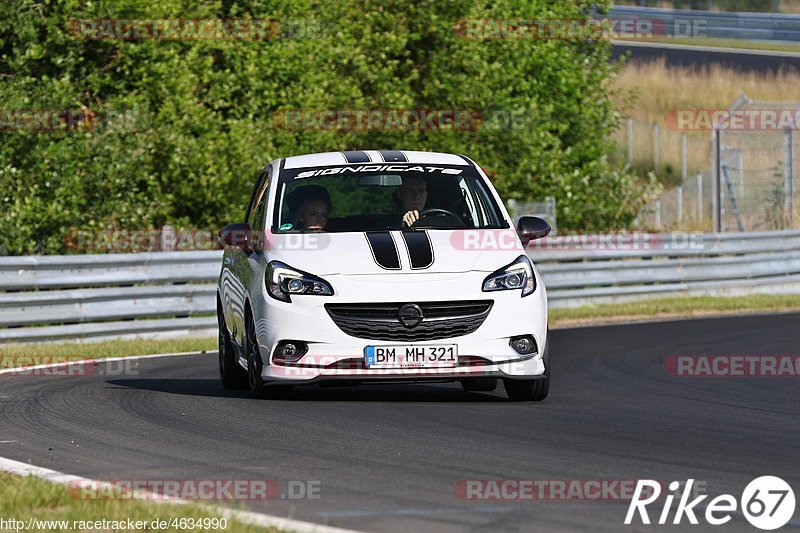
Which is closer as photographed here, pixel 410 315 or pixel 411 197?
pixel 410 315

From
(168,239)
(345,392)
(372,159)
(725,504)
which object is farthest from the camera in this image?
(168,239)

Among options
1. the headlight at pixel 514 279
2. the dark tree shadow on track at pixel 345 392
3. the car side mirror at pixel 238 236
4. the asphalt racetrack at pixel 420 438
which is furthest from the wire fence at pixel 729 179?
the headlight at pixel 514 279

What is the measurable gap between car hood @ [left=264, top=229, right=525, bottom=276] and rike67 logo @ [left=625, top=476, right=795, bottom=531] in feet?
11.3

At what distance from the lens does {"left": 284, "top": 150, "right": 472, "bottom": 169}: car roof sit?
37.8 feet

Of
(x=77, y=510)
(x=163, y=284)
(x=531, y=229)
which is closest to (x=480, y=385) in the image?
(x=531, y=229)

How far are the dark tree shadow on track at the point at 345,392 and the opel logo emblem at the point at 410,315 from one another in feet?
3.35

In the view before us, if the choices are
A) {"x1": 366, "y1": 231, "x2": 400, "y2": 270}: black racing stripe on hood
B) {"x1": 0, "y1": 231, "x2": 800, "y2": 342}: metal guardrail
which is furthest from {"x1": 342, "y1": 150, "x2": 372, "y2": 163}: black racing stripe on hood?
{"x1": 0, "y1": 231, "x2": 800, "y2": 342}: metal guardrail

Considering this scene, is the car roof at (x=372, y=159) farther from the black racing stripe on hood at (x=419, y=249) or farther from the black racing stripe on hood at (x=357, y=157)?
the black racing stripe on hood at (x=419, y=249)

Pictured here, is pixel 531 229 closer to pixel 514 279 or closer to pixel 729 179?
pixel 514 279

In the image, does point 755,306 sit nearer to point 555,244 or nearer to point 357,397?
point 555,244

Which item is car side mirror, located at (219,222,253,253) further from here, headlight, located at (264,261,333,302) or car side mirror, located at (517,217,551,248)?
car side mirror, located at (517,217,551,248)

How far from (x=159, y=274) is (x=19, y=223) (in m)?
4.83

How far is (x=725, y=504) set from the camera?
6266mm

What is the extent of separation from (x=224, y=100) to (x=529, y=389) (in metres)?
16.5
